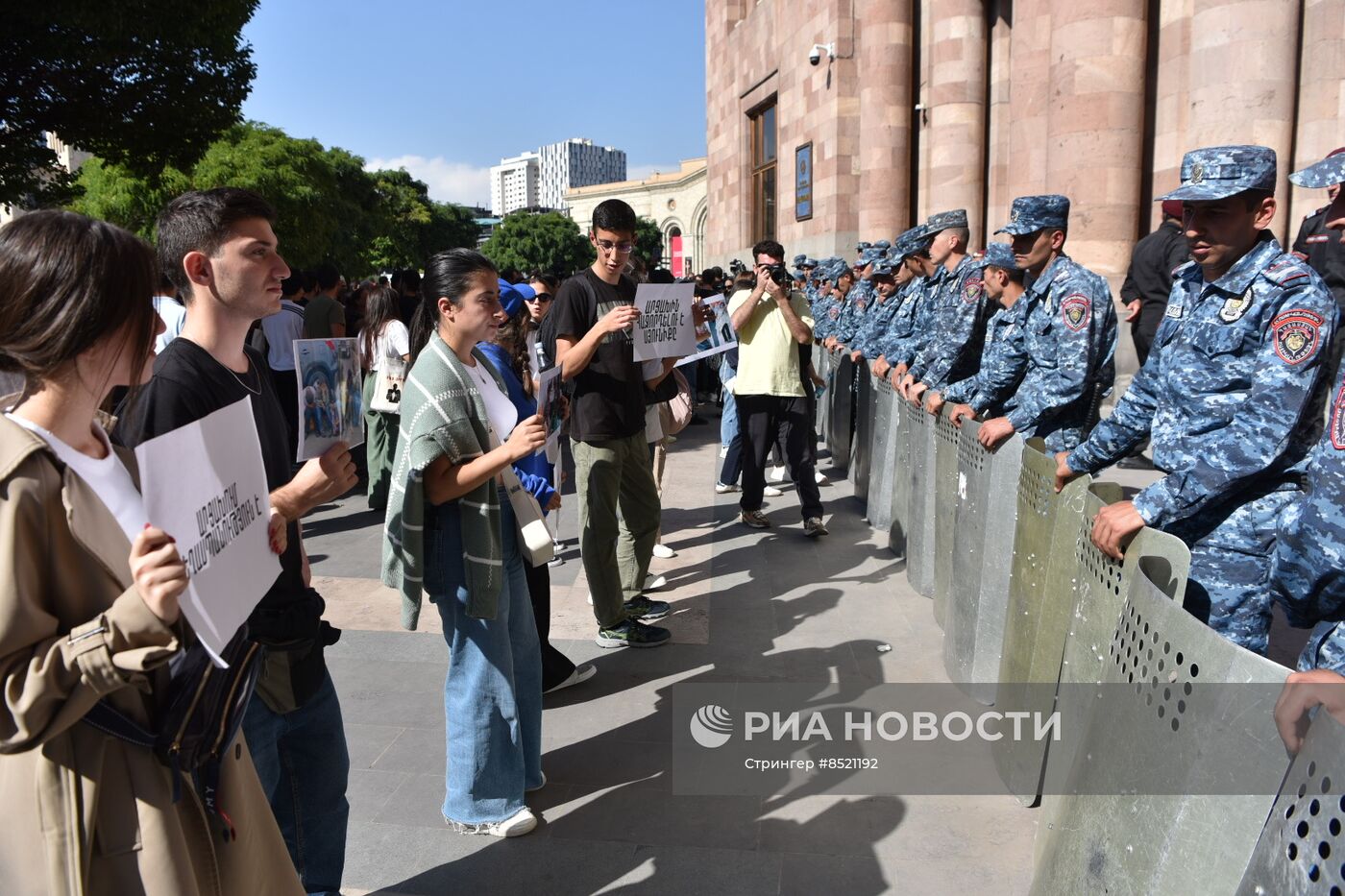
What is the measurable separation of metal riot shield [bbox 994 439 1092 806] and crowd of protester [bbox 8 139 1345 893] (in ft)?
0.74

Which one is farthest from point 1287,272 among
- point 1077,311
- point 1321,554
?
point 1077,311

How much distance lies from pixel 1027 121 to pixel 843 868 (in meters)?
10.8

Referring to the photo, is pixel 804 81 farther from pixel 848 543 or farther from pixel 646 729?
pixel 646 729

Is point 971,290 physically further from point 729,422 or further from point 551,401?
point 729,422

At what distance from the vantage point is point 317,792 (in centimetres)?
270

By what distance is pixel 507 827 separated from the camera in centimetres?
338

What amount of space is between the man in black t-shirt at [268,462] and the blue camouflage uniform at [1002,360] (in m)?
3.41

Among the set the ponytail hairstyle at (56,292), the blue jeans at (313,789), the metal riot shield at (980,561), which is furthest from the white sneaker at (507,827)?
the ponytail hairstyle at (56,292)

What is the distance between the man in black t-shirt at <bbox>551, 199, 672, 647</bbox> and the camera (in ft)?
A: 16.1

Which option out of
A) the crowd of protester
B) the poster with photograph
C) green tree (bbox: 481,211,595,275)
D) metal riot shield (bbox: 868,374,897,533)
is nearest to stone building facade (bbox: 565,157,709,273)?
green tree (bbox: 481,211,595,275)

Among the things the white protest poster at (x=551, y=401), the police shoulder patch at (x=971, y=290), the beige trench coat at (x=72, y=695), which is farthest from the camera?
the police shoulder patch at (x=971, y=290)

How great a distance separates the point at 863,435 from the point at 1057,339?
157 inches

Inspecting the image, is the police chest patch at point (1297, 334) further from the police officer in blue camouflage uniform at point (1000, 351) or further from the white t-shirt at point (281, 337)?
the white t-shirt at point (281, 337)

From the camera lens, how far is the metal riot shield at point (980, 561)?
391 centimetres
